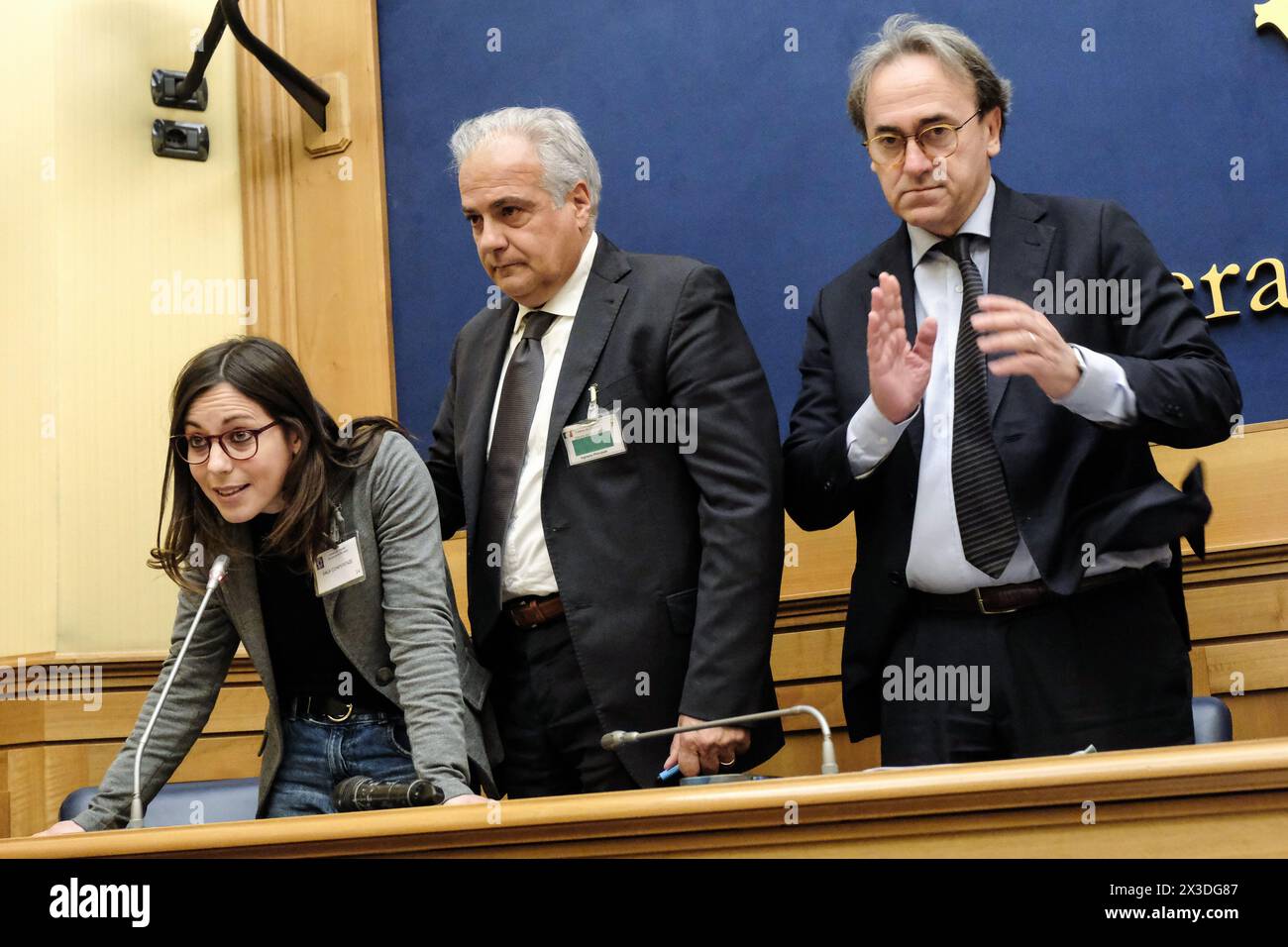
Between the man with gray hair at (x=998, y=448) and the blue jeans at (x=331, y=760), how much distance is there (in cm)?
69

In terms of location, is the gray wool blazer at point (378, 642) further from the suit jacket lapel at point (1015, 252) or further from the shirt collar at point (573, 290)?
the suit jacket lapel at point (1015, 252)

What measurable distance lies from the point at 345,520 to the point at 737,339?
2.22 feet

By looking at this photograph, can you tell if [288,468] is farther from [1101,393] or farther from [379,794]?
[1101,393]

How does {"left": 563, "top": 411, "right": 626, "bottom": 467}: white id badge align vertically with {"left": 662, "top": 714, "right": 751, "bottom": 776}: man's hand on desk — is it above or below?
above

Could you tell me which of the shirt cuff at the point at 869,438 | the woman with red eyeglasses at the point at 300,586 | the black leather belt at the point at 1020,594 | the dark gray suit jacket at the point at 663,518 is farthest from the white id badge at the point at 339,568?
the black leather belt at the point at 1020,594

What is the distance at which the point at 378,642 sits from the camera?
2250mm

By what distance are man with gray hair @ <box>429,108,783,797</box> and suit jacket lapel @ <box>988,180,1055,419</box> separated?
0.39 m

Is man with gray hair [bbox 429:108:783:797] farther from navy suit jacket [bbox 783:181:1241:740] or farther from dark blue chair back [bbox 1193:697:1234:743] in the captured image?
dark blue chair back [bbox 1193:697:1234:743]

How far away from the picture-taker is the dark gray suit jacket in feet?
7.27

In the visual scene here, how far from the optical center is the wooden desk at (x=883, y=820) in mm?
1374

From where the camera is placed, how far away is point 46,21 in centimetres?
345

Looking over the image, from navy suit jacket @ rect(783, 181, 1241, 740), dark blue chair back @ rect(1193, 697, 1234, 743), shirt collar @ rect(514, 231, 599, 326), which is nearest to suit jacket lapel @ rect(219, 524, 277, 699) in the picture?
shirt collar @ rect(514, 231, 599, 326)
